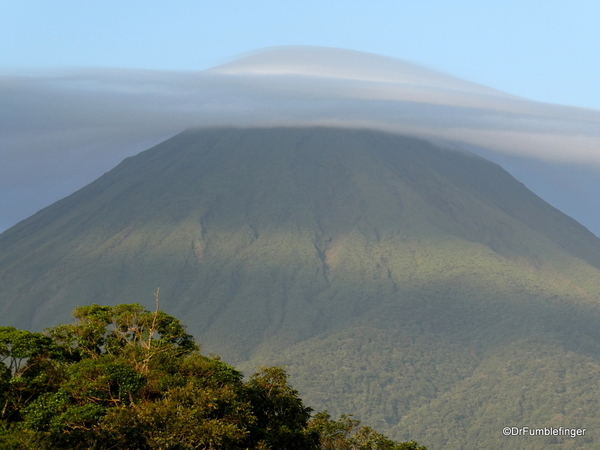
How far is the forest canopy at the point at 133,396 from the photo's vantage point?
38.6 metres

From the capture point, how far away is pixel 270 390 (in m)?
52.8

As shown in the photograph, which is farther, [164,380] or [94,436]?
[164,380]

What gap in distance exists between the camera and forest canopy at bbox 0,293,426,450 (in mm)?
38594

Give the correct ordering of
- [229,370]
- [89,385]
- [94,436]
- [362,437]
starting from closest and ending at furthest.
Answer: [94,436]
[89,385]
[229,370]
[362,437]

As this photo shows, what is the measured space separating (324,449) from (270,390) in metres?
5.64

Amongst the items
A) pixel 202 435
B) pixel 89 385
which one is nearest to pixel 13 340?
pixel 89 385

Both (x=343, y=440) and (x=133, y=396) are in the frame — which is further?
(x=343, y=440)

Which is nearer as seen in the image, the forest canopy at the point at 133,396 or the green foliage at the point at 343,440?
the forest canopy at the point at 133,396

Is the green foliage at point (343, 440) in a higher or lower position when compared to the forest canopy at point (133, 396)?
lower

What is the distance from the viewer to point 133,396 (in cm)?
4247

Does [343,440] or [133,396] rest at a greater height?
[133,396]

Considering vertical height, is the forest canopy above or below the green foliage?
above

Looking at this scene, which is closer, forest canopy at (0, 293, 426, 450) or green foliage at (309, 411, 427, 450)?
forest canopy at (0, 293, 426, 450)

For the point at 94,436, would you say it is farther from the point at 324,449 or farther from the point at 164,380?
the point at 324,449
